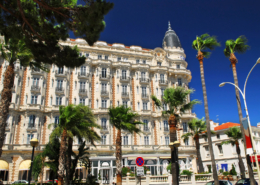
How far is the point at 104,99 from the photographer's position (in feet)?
141

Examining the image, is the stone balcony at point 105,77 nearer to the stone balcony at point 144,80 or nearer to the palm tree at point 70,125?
the stone balcony at point 144,80

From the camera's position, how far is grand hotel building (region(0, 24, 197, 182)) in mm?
36031

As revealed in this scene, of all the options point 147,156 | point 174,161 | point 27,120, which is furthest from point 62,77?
point 174,161

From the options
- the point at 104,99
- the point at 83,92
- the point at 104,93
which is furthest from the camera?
the point at 104,93

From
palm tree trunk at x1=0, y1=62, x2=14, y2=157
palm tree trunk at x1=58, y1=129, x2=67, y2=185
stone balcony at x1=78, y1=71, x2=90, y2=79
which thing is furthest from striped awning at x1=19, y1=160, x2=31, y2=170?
palm tree trunk at x1=0, y1=62, x2=14, y2=157

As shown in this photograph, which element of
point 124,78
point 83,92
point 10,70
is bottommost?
point 10,70

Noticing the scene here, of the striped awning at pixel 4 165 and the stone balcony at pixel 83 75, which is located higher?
Result: the stone balcony at pixel 83 75

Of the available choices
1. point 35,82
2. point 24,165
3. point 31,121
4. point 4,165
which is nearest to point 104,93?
point 35,82

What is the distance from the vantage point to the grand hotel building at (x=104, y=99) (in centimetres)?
3603

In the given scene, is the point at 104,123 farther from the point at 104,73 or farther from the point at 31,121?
the point at 31,121

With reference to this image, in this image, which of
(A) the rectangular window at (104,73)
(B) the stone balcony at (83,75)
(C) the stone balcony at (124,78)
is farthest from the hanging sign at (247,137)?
(B) the stone balcony at (83,75)

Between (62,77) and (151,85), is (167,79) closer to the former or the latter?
(151,85)

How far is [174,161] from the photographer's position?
18609 mm

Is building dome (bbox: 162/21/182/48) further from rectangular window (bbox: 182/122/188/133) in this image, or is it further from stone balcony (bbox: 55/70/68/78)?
stone balcony (bbox: 55/70/68/78)
